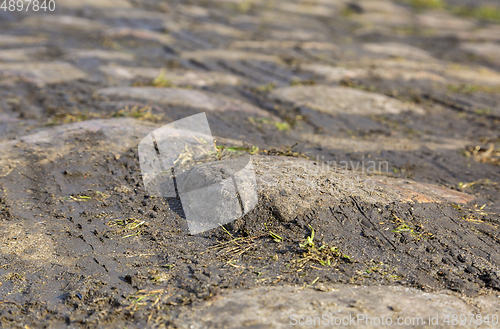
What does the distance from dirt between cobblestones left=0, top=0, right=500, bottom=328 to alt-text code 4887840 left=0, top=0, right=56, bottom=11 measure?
1339mm

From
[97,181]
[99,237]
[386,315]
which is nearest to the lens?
[386,315]

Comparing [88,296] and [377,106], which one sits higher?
[377,106]

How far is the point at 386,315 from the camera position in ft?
5.76

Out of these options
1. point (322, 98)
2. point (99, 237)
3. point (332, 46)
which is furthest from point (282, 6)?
point (99, 237)

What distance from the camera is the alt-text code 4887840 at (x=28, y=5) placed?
7473 mm

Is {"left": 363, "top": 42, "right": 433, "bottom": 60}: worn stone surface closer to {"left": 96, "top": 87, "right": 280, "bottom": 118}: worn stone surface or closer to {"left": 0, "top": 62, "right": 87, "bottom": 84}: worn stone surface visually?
{"left": 96, "top": 87, "right": 280, "bottom": 118}: worn stone surface

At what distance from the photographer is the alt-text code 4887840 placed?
7.47 metres

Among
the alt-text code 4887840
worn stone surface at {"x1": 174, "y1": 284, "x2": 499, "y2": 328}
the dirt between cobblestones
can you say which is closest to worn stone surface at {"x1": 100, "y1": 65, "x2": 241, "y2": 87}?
the dirt between cobblestones

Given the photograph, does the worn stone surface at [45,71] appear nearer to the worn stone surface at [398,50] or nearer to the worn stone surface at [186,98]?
the worn stone surface at [186,98]

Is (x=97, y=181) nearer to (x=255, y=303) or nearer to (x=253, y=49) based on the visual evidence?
(x=255, y=303)

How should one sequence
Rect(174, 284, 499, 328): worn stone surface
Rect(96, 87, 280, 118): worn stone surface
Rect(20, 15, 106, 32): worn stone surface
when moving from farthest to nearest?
Rect(20, 15, 106, 32): worn stone surface → Rect(96, 87, 280, 118): worn stone surface → Rect(174, 284, 499, 328): worn stone surface

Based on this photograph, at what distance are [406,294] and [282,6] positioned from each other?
27.8ft

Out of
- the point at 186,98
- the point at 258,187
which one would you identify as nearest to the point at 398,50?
the point at 186,98

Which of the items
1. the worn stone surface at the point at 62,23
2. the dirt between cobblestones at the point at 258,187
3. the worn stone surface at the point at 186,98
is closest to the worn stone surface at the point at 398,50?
the dirt between cobblestones at the point at 258,187
